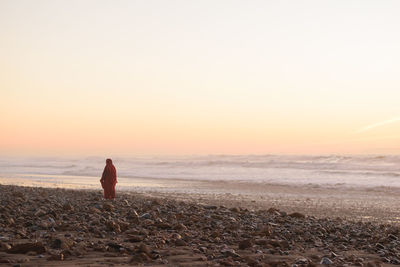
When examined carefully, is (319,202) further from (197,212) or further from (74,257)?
(74,257)

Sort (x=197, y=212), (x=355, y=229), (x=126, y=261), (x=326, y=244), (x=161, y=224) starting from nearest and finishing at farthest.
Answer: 1. (x=126, y=261)
2. (x=326, y=244)
3. (x=161, y=224)
4. (x=355, y=229)
5. (x=197, y=212)

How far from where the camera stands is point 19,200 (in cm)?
1103

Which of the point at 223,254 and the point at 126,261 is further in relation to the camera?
the point at 223,254

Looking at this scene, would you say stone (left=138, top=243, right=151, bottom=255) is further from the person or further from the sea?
the sea

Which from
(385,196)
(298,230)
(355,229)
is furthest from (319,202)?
(298,230)

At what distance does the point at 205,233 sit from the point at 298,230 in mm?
1910

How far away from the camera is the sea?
85.6 feet

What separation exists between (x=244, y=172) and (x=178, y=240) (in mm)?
31847

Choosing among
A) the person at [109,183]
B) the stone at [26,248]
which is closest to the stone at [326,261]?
the stone at [26,248]

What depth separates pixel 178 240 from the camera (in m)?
6.23

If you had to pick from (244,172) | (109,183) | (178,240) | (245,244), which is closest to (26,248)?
(178,240)

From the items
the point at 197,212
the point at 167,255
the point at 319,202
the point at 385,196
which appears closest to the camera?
the point at 167,255

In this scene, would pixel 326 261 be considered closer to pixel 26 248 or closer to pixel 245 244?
pixel 245 244

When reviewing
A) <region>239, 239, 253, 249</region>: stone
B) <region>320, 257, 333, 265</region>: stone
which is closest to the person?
<region>239, 239, 253, 249</region>: stone
